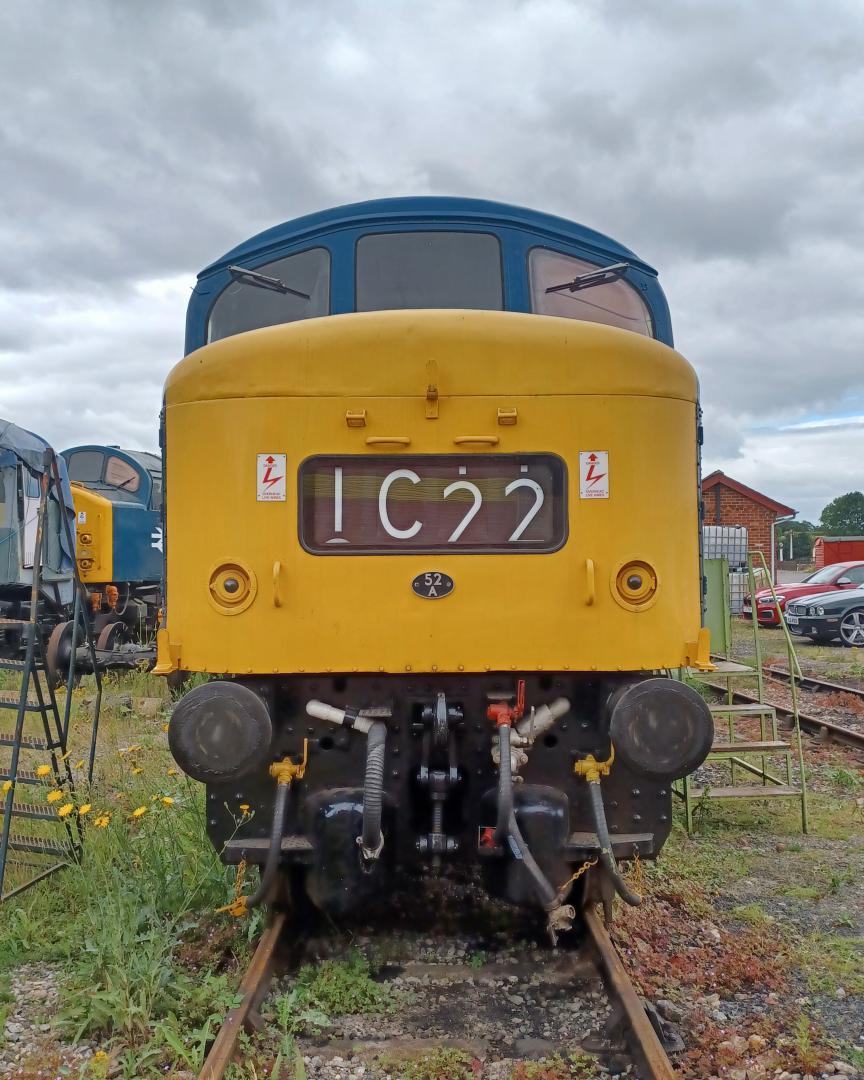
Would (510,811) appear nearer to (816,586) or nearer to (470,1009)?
(470,1009)

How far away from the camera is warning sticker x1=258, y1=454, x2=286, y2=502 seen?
3.35m

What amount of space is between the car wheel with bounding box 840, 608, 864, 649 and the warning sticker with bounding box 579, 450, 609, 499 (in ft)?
50.1

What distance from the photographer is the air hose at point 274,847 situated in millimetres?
3209

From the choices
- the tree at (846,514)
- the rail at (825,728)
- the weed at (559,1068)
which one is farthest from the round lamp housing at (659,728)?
the tree at (846,514)

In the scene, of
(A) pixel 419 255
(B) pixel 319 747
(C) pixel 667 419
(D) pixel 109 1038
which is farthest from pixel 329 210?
(D) pixel 109 1038

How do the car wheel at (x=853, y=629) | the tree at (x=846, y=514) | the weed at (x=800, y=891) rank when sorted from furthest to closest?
the tree at (x=846, y=514), the car wheel at (x=853, y=629), the weed at (x=800, y=891)

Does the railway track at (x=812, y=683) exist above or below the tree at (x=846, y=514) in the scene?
below

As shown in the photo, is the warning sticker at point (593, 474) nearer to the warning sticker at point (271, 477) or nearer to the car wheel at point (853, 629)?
the warning sticker at point (271, 477)

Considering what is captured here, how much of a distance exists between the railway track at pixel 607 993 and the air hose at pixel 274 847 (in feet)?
0.79

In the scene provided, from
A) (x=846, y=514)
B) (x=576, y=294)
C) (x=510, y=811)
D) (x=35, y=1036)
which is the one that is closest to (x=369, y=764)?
(x=510, y=811)

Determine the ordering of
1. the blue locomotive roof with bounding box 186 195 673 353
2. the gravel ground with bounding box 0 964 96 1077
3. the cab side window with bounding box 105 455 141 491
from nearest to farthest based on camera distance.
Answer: the gravel ground with bounding box 0 964 96 1077 < the blue locomotive roof with bounding box 186 195 673 353 < the cab side window with bounding box 105 455 141 491

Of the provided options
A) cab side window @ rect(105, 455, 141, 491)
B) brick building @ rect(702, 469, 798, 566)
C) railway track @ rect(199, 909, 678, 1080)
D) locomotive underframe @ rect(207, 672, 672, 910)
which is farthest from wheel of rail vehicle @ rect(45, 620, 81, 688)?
brick building @ rect(702, 469, 798, 566)

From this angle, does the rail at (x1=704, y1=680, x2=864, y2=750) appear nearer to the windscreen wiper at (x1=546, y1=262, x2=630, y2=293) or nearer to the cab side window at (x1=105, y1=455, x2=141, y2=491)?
the windscreen wiper at (x1=546, y1=262, x2=630, y2=293)

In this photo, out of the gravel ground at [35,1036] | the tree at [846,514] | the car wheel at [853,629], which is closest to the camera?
the gravel ground at [35,1036]
